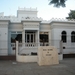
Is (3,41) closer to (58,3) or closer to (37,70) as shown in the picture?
Answer: (37,70)

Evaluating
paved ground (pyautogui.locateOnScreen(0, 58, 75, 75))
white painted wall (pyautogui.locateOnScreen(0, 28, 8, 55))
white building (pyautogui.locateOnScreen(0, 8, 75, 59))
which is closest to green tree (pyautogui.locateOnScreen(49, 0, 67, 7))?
paved ground (pyautogui.locateOnScreen(0, 58, 75, 75))

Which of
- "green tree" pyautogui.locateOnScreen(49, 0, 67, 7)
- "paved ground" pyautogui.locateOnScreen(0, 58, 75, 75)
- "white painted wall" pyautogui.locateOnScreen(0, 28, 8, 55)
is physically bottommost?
"paved ground" pyautogui.locateOnScreen(0, 58, 75, 75)

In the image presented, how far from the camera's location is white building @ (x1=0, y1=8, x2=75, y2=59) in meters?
21.3

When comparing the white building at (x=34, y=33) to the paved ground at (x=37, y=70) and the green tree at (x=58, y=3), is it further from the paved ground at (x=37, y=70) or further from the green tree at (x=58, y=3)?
the green tree at (x=58, y=3)

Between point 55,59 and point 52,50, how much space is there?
0.76m

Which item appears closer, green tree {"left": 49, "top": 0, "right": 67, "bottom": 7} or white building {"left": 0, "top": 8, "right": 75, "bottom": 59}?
green tree {"left": 49, "top": 0, "right": 67, "bottom": 7}

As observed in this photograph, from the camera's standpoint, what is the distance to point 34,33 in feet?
79.4

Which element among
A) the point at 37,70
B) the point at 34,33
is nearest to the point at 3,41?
the point at 34,33

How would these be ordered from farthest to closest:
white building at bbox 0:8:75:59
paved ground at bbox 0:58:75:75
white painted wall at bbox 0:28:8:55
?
white building at bbox 0:8:75:59
white painted wall at bbox 0:28:8:55
paved ground at bbox 0:58:75:75

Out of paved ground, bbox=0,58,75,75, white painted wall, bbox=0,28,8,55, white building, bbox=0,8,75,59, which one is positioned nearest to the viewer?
paved ground, bbox=0,58,75,75

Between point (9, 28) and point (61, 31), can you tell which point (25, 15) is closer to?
point (9, 28)

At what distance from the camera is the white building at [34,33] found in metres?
21.3

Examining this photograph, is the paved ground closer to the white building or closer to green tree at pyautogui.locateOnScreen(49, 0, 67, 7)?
green tree at pyautogui.locateOnScreen(49, 0, 67, 7)

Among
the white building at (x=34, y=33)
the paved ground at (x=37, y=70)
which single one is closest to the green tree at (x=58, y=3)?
the paved ground at (x=37, y=70)
